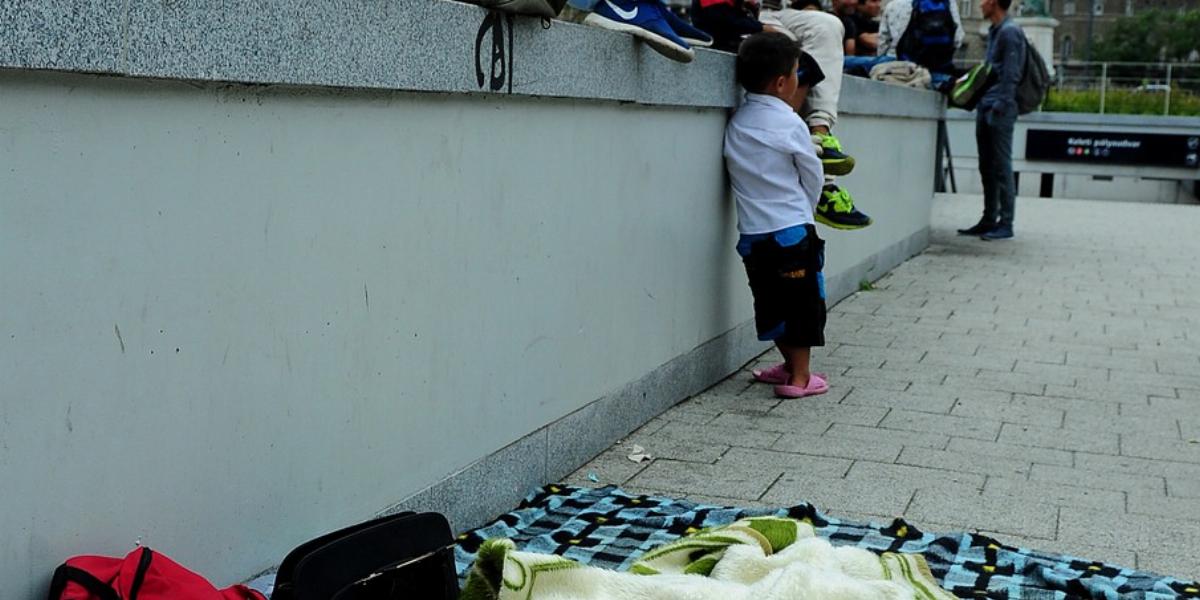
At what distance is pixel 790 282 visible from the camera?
5945 millimetres

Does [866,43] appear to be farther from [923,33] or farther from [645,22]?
[645,22]

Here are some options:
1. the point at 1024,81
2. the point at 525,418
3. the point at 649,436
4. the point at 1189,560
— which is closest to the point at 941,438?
the point at 649,436

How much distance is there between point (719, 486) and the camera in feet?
15.4

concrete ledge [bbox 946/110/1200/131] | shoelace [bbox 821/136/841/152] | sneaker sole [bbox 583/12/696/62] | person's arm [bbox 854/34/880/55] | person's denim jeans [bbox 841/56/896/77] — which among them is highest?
sneaker sole [bbox 583/12/696/62]

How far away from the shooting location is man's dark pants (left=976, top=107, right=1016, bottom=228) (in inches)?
503

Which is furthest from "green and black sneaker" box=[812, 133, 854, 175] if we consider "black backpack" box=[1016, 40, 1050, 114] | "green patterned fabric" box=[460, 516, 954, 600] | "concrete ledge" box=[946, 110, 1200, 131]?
"concrete ledge" box=[946, 110, 1200, 131]

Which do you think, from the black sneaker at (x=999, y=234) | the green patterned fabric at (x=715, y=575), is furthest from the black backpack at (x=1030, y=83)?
the green patterned fabric at (x=715, y=575)

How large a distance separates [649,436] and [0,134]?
3.39 metres

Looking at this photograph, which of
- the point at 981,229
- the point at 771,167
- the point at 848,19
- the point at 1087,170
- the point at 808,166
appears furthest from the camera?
the point at 1087,170

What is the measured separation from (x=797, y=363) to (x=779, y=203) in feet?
2.41

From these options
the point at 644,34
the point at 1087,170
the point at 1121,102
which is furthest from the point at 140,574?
the point at 1121,102

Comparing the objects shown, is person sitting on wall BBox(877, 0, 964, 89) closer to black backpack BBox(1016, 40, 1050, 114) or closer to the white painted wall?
black backpack BBox(1016, 40, 1050, 114)

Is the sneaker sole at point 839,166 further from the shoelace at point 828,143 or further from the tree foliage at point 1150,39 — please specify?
the tree foliage at point 1150,39

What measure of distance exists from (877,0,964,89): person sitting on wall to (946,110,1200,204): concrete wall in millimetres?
10234
